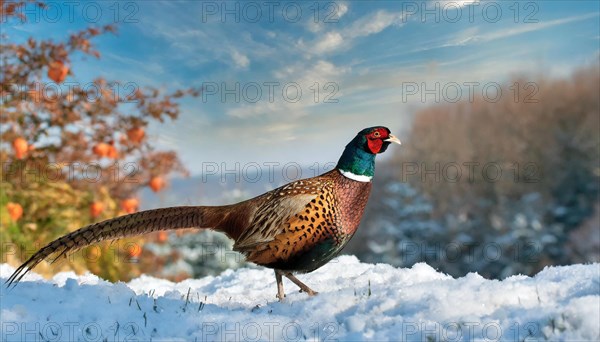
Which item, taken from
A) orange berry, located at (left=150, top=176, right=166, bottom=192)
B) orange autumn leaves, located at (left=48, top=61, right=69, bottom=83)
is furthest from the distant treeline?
orange autumn leaves, located at (left=48, top=61, right=69, bottom=83)

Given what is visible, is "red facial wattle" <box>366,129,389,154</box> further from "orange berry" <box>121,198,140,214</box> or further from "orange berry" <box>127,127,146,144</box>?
"orange berry" <box>121,198,140,214</box>

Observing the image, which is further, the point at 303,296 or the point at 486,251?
the point at 486,251

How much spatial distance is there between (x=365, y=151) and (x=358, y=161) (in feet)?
0.31

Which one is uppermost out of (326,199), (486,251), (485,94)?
(485,94)

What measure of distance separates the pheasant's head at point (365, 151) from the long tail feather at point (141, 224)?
1.20 meters

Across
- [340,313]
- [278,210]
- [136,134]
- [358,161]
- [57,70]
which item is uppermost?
[57,70]

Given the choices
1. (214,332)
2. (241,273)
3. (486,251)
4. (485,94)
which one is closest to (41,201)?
(241,273)

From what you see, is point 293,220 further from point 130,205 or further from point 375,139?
point 130,205

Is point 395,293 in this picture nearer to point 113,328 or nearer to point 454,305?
point 454,305

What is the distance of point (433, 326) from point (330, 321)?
2.23 feet

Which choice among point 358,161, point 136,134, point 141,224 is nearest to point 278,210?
point 358,161

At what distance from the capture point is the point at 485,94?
698 inches

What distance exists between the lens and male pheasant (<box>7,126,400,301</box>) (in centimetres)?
433

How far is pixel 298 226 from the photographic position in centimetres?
432
